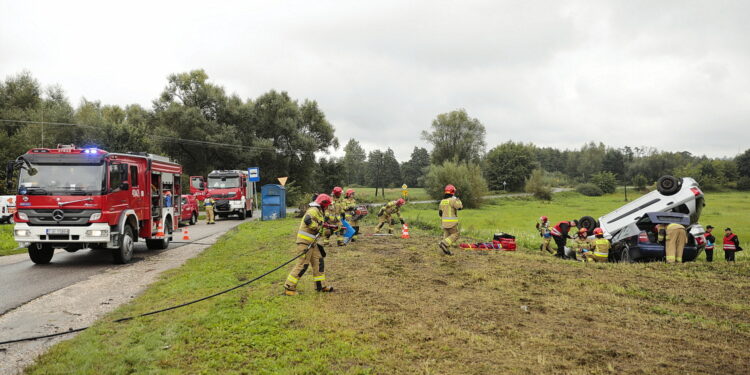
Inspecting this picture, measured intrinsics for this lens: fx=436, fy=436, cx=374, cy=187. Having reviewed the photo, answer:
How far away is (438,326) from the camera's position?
6.08 metres

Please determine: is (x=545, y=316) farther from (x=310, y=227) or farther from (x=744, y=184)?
(x=744, y=184)

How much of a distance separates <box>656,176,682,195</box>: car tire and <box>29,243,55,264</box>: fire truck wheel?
1716 centimetres

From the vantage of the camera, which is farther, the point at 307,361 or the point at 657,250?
the point at 657,250

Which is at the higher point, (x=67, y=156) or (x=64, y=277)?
(x=67, y=156)

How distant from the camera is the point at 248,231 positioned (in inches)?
785

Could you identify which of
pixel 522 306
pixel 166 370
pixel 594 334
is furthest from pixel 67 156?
pixel 594 334

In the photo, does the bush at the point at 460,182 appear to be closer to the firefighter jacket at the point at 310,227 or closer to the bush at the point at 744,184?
the firefighter jacket at the point at 310,227

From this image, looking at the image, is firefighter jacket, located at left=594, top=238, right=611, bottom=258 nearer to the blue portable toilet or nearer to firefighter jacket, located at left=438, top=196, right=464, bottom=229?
firefighter jacket, located at left=438, top=196, right=464, bottom=229

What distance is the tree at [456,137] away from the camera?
289ft

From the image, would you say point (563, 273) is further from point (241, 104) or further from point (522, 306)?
point (241, 104)

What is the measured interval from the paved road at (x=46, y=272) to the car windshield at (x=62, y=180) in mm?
1971

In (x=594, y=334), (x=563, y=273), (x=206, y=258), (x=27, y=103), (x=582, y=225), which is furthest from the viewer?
(x=27, y=103)

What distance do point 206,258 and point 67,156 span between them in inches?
174

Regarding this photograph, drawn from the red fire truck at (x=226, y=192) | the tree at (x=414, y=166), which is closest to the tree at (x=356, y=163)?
the tree at (x=414, y=166)
